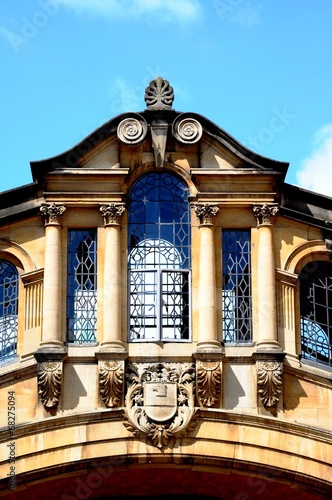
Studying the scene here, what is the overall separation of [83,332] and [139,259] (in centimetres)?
165

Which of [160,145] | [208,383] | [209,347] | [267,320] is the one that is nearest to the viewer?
[208,383]

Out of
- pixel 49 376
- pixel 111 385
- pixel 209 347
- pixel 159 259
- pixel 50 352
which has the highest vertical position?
pixel 159 259

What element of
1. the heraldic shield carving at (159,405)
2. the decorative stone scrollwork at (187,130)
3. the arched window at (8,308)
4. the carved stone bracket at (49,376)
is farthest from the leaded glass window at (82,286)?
the decorative stone scrollwork at (187,130)

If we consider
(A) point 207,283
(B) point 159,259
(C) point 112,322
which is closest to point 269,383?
(A) point 207,283

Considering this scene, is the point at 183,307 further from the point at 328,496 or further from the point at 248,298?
the point at 328,496

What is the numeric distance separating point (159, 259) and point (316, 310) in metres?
2.92

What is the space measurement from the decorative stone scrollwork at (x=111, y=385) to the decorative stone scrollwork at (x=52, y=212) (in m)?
2.79

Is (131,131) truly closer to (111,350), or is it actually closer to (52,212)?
(52,212)

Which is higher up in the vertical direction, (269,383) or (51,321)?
(51,321)

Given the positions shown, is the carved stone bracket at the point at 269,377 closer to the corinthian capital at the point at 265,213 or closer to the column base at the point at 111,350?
the column base at the point at 111,350

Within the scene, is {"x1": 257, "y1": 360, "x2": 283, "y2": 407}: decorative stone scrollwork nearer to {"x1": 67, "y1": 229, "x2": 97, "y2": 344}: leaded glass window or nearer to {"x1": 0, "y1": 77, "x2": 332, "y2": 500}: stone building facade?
{"x1": 0, "y1": 77, "x2": 332, "y2": 500}: stone building facade

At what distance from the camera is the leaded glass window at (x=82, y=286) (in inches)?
938

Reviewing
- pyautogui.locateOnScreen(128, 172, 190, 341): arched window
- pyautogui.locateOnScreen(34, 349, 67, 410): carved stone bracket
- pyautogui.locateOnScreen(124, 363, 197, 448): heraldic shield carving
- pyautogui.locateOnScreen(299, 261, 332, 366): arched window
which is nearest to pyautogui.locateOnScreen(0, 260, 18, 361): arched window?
pyautogui.locateOnScreen(34, 349, 67, 410): carved stone bracket

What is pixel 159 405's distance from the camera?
76.2 feet
